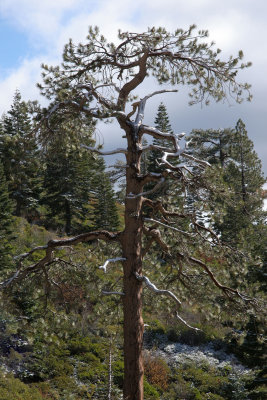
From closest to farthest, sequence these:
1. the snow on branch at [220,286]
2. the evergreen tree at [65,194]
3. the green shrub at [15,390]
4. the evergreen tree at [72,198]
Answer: the snow on branch at [220,286] < the green shrub at [15,390] < the evergreen tree at [72,198] < the evergreen tree at [65,194]

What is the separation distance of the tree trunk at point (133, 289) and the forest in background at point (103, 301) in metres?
0.54

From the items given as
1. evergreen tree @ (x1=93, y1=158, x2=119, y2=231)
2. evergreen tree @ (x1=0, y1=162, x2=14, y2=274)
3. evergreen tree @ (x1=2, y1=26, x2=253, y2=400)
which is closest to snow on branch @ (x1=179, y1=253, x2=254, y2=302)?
evergreen tree @ (x1=2, y1=26, x2=253, y2=400)

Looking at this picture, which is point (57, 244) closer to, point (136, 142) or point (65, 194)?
point (136, 142)

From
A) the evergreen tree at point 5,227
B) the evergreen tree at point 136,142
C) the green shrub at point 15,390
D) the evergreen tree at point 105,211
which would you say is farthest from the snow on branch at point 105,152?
the evergreen tree at point 105,211

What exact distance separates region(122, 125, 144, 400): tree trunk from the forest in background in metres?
0.54

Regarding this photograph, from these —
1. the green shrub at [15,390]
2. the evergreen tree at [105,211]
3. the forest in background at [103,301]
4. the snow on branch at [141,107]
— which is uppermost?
the evergreen tree at [105,211]

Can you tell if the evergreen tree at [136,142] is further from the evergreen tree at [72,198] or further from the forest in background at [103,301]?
the evergreen tree at [72,198]

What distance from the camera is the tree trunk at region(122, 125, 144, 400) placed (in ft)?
19.3

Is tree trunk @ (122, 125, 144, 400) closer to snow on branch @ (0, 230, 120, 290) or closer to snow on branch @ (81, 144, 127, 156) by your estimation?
snow on branch @ (81, 144, 127, 156)

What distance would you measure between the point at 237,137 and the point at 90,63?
22032 mm

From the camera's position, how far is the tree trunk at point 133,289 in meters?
5.88

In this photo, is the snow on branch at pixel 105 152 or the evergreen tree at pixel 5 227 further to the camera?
the evergreen tree at pixel 5 227

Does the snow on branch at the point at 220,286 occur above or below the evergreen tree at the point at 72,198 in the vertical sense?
below

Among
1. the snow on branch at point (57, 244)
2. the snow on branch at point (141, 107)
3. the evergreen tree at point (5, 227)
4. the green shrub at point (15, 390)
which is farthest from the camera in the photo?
the evergreen tree at point (5, 227)
